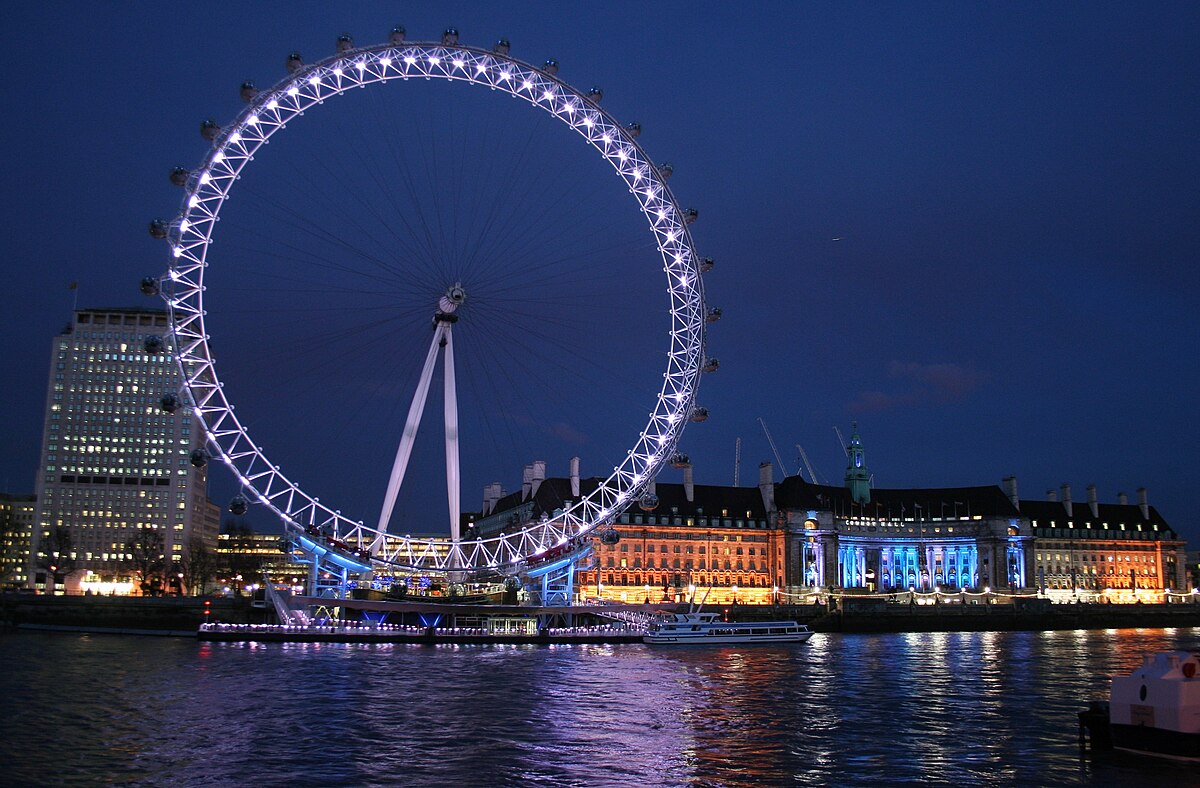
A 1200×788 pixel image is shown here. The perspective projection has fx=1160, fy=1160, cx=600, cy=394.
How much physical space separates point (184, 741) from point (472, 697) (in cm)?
1358

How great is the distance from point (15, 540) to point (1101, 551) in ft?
529

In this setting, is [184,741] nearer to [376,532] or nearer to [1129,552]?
[376,532]

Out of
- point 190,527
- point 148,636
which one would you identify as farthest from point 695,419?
point 190,527

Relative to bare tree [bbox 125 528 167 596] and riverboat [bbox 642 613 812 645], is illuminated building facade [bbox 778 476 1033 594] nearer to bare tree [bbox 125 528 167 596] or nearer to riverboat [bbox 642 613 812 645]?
riverboat [bbox 642 613 812 645]

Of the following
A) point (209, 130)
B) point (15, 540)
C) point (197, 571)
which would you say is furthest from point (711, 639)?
point (15, 540)

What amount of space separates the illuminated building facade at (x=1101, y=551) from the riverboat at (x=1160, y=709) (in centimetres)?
13893

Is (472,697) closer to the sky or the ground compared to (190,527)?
closer to the ground

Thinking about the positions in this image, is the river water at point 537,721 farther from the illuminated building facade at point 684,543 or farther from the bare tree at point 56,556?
the bare tree at point 56,556

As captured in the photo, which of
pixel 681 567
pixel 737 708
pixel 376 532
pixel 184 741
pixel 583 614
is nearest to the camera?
pixel 184 741

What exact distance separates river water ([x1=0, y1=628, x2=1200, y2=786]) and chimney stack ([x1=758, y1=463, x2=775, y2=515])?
86.2 meters

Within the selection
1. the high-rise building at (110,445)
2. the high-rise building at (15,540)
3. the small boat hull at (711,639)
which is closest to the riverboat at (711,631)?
the small boat hull at (711,639)

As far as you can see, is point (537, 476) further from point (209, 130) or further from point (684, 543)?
point (209, 130)

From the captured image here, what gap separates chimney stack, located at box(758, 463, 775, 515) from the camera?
151m

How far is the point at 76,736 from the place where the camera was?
31750 mm
